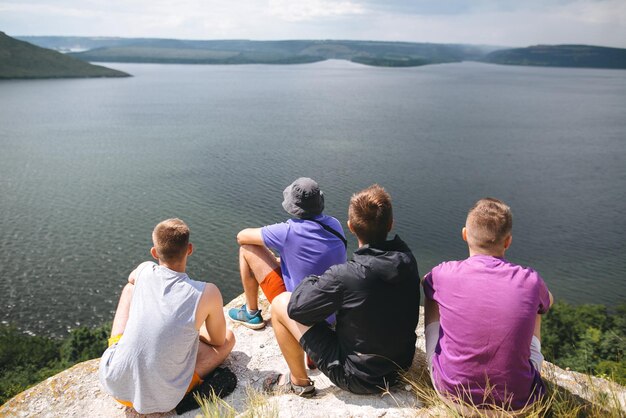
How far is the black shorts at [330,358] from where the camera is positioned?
11.5ft

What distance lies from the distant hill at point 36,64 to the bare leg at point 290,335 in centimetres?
12544

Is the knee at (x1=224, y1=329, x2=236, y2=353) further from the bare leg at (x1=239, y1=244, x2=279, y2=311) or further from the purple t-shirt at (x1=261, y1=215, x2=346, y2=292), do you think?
the purple t-shirt at (x1=261, y1=215, x2=346, y2=292)

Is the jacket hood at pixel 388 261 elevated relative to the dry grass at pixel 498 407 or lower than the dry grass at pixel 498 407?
elevated

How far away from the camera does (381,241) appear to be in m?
3.38

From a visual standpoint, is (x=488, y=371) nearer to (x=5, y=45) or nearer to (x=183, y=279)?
(x=183, y=279)

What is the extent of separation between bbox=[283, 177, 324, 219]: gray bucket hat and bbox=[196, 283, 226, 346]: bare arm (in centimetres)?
116

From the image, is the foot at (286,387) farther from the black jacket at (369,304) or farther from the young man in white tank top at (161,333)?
the young man in white tank top at (161,333)

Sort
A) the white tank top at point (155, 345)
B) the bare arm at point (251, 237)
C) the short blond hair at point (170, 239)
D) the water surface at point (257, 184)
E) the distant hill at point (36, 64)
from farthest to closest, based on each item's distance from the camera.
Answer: the distant hill at point (36, 64) < the water surface at point (257, 184) < the bare arm at point (251, 237) < the short blond hair at point (170, 239) < the white tank top at point (155, 345)

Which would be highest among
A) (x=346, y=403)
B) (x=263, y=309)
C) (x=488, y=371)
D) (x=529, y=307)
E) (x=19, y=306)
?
(x=529, y=307)

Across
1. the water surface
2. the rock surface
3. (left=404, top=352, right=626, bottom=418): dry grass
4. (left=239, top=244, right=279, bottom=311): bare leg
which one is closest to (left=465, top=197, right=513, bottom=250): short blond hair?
(left=404, top=352, right=626, bottom=418): dry grass

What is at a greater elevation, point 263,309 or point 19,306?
point 263,309

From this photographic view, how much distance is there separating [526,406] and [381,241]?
151 centimetres

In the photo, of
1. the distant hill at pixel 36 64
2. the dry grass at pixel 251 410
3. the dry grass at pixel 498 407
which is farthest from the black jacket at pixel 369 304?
the distant hill at pixel 36 64

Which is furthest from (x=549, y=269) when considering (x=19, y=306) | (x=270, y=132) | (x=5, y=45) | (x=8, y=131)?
(x=5, y=45)
